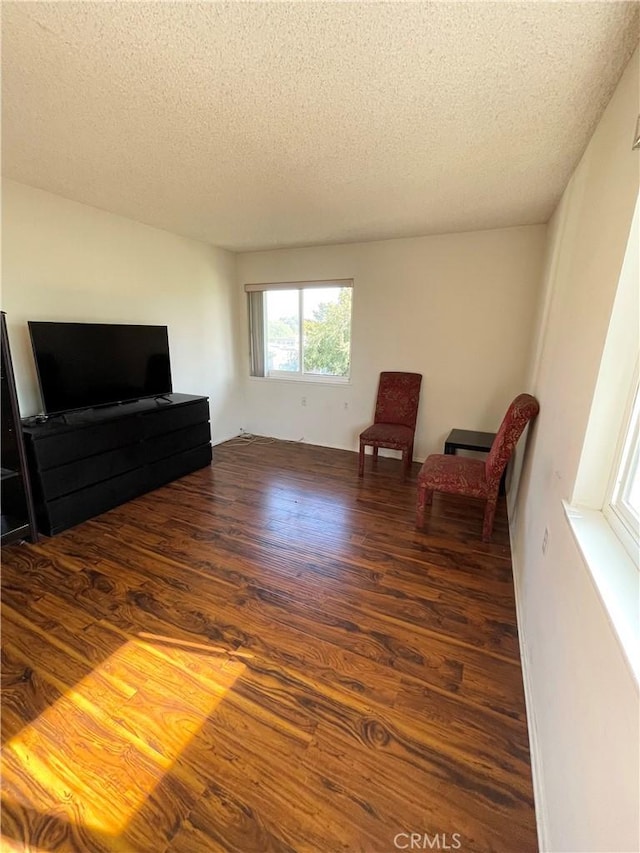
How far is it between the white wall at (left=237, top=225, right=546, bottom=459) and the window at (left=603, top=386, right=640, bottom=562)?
2.64 m

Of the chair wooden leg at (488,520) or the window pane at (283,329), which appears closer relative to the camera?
the chair wooden leg at (488,520)

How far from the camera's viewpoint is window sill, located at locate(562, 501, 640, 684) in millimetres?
760

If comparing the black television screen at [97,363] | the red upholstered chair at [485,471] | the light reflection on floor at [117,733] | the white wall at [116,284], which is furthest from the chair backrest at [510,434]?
the white wall at [116,284]

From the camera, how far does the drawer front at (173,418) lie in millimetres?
3215

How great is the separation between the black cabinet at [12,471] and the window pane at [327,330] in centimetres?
301

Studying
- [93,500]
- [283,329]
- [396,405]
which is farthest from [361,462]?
[93,500]

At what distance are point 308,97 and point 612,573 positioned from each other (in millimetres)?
2067

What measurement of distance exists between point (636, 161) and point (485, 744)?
2065 mm

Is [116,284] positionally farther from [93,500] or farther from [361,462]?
[361,462]

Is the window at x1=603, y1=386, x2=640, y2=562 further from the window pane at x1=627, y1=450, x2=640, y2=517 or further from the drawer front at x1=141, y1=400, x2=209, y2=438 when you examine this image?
the drawer front at x1=141, y1=400, x2=209, y2=438

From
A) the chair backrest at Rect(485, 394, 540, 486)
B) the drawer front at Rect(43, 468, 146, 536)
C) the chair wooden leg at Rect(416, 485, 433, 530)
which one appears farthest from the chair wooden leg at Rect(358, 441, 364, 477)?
the drawer front at Rect(43, 468, 146, 536)

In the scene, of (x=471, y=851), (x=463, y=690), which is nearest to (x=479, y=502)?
(x=463, y=690)
